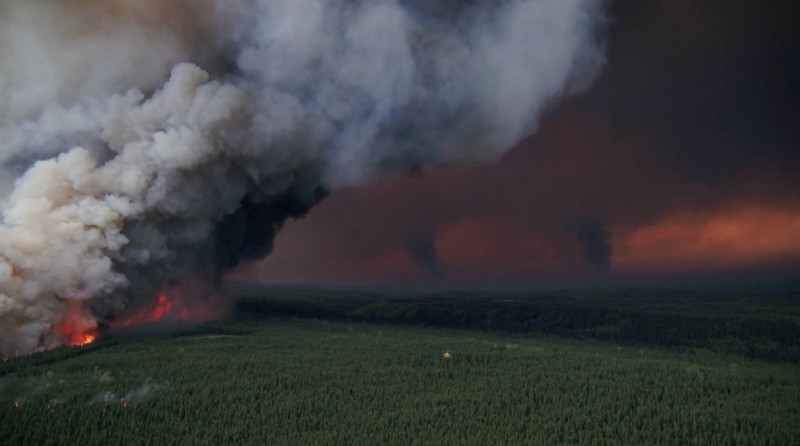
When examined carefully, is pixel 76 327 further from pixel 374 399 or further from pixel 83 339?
pixel 374 399

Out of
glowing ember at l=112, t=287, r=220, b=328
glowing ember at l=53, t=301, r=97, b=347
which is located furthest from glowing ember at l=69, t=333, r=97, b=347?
glowing ember at l=112, t=287, r=220, b=328

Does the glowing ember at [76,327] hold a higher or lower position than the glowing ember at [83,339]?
higher

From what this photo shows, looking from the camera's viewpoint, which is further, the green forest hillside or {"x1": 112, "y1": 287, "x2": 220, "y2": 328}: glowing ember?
{"x1": 112, "y1": 287, "x2": 220, "y2": 328}: glowing ember

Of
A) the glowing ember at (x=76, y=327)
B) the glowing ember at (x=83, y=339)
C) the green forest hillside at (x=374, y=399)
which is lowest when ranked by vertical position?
the green forest hillside at (x=374, y=399)

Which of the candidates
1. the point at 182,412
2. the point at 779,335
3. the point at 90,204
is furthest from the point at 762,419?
the point at 779,335

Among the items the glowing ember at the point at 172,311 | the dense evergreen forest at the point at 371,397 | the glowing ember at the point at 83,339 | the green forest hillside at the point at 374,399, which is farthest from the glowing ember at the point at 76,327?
the glowing ember at the point at 172,311

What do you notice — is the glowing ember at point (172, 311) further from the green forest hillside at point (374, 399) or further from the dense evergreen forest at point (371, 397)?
the green forest hillside at point (374, 399)

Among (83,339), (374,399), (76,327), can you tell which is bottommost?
(374,399)

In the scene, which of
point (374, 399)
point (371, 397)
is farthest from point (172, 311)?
point (374, 399)

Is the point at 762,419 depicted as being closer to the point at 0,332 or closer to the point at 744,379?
the point at 744,379

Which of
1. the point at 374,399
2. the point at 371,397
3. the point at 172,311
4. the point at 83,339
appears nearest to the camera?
the point at 374,399

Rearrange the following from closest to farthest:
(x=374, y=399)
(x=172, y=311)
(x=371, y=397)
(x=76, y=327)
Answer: (x=374, y=399)
(x=371, y=397)
(x=76, y=327)
(x=172, y=311)

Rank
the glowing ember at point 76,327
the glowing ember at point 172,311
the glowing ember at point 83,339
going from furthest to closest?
the glowing ember at point 172,311
the glowing ember at point 76,327
the glowing ember at point 83,339

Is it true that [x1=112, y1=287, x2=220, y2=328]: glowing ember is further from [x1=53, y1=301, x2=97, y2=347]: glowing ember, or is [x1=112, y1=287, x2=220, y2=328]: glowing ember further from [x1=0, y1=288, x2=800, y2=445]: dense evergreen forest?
[x1=0, y1=288, x2=800, y2=445]: dense evergreen forest
